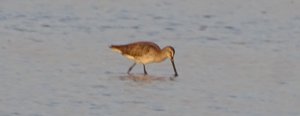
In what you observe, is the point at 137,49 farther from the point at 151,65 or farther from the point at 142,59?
the point at 151,65

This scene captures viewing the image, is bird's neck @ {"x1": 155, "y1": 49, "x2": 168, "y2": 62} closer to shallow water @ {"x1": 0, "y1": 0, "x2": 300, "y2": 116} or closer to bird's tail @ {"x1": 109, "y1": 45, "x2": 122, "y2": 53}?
shallow water @ {"x1": 0, "y1": 0, "x2": 300, "y2": 116}

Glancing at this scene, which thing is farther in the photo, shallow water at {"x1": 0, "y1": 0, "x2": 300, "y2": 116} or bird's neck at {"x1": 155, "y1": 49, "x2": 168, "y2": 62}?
bird's neck at {"x1": 155, "y1": 49, "x2": 168, "y2": 62}

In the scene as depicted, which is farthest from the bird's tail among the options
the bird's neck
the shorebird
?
the bird's neck

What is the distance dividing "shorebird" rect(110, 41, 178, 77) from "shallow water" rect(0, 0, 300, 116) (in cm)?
16

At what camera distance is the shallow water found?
1275cm

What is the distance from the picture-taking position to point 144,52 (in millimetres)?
15625

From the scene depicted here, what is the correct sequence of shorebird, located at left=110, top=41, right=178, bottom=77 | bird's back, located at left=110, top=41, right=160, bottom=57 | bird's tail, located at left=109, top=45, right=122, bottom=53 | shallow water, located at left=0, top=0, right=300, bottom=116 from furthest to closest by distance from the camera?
bird's tail, located at left=109, top=45, right=122, bottom=53
bird's back, located at left=110, top=41, right=160, bottom=57
shorebird, located at left=110, top=41, right=178, bottom=77
shallow water, located at left=0, top=0, right=300, bottom=116

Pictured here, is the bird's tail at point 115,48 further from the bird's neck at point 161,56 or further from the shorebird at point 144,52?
the bird's neck at point 161,56

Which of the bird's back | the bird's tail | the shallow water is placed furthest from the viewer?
the bird's tail

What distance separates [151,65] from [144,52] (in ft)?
2.06

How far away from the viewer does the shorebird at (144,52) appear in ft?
50.9

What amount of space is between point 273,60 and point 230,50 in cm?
93

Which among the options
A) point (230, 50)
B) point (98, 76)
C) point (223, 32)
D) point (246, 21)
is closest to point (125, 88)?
point (98, 76)

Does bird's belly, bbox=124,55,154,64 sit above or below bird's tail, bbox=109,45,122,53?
below
